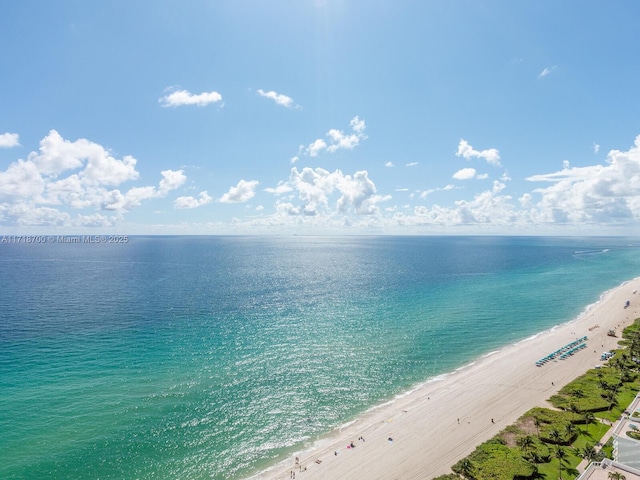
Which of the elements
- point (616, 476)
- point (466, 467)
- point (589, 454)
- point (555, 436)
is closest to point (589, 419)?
point (555, 436)

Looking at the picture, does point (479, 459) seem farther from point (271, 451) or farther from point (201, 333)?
point (201, 333)

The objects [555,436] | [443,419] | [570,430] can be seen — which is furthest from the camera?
[443,419]

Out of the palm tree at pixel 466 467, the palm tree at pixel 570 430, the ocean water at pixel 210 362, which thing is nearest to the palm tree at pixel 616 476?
the palm tree at pixel 570 430

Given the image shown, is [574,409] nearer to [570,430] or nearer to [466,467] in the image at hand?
[570,430]

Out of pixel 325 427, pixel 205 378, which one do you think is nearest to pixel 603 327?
pixel 325 427

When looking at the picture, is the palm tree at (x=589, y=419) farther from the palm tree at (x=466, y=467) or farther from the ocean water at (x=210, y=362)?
the ocean water at (x=210, y=362)

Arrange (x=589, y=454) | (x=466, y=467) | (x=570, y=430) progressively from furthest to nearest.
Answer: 1. (x=570, y=430)
2. (x=466, y=467)
3. (x=589, y=454)

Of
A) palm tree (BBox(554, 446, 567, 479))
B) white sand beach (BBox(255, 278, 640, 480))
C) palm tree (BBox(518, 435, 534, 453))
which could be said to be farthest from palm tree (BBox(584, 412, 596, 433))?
palm tree (BBox(518, 435, 534, 453))
